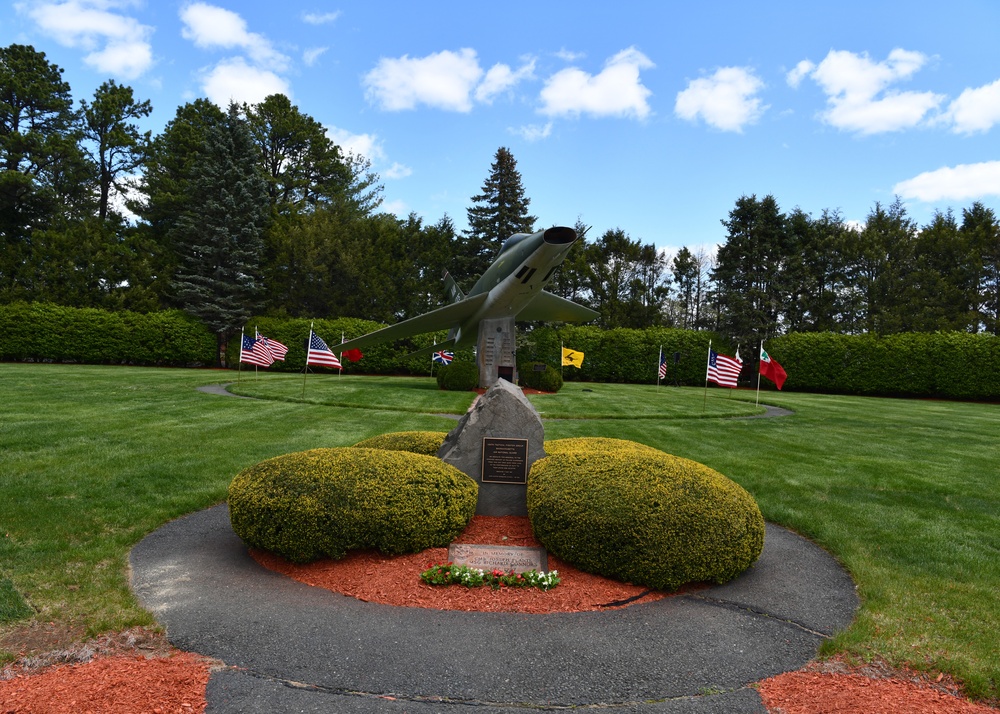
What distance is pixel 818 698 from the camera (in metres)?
3.81

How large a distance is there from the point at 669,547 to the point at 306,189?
5488 cm

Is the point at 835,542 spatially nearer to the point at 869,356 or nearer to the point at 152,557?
the point at 152,557

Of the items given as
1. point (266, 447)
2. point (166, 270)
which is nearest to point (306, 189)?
point (166, 270)

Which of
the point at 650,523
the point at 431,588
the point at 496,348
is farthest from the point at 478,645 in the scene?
the point at 496,348

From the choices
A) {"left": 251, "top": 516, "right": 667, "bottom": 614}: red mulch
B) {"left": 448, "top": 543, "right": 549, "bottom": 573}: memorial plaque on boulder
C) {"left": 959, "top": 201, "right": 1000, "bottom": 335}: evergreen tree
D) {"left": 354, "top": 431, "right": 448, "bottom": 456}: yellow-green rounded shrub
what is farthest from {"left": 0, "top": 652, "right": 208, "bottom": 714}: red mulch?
{"left": 959, "top": 201, "right": 1000, "bottom": 335}: evergreen tree

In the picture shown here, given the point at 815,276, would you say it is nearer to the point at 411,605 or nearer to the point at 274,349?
the point at 274,349

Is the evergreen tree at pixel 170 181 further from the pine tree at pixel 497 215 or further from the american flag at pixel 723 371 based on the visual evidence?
the american flag at pixel 723 371

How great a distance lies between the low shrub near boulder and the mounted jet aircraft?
1.61m

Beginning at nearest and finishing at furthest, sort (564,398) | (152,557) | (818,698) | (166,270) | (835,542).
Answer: (818,698) → (152,557) → (835,542) → (564,398) → (166,270)

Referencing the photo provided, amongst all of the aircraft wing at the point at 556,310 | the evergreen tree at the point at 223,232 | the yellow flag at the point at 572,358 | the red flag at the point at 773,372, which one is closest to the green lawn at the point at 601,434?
Answer: the red flag at the point at 773,372

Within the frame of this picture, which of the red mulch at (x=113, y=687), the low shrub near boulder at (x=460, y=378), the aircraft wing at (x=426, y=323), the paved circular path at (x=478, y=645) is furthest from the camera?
the low shrub near boulder at (x=460, y=378)

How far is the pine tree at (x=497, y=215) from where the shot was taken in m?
41.1

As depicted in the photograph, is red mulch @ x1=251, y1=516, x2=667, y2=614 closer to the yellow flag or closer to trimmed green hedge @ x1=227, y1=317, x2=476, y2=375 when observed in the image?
the yellow flag

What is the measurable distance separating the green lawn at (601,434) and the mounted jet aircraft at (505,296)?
12.6 ft
